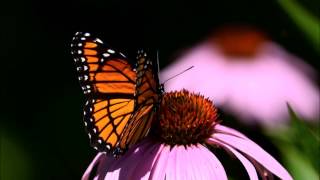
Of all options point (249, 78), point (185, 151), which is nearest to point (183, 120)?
point (185, 151)

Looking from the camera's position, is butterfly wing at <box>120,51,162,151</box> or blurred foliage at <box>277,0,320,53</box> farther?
blurred foliage at <box>277,0,320,53</box>

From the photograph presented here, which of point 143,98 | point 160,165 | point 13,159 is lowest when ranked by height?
point 13,159

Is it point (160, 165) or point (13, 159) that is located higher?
point (160, 165)

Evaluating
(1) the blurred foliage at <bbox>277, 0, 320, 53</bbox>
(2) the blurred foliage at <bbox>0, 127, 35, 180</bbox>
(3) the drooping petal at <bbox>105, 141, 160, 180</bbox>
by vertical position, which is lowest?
(2) the blurred foliage at <bbox>0, 127, 35, 180</bbox>

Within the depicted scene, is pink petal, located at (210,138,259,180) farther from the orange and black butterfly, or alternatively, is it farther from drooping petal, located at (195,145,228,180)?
the orange and black butterfly

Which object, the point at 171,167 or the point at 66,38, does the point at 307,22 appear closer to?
the point at 171,167

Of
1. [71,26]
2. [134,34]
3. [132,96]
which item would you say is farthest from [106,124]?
[71,26]

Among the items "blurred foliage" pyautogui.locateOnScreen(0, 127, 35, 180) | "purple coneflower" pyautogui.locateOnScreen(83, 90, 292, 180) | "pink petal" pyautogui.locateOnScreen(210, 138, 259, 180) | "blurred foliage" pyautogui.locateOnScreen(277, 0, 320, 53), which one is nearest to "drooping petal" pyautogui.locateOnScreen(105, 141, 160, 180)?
"purple coneflower" pyautogui.locateOnScreen(83, 90, 292, 180)
